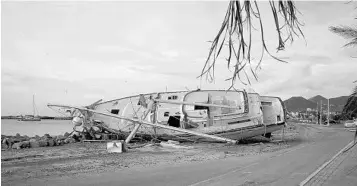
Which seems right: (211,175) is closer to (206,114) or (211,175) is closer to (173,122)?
(206,114)

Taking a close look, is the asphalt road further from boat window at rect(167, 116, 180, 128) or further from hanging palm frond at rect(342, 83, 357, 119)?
boat window at rect(167, 116, 180, 128)

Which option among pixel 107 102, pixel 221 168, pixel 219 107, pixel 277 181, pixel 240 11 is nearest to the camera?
pixel 240 11

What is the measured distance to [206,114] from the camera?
24188 mm

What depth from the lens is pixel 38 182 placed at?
9695 millimetres

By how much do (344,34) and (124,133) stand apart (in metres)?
20.8

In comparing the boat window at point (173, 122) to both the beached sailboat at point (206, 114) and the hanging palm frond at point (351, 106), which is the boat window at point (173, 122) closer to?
the beached sailboat at point (206, 114)

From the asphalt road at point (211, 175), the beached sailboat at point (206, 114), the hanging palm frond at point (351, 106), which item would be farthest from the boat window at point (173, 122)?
the hanging palm frond at point (351, 106)

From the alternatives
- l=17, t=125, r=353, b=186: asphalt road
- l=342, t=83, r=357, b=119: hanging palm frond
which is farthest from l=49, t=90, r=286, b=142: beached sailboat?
l=342, t=83, r=357, b=119: hanging palm frond

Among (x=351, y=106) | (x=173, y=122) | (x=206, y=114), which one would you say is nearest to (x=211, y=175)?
(x=351, y=106)

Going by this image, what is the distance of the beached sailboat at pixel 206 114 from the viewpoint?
23.6m

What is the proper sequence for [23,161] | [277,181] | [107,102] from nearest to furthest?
[277,181] < [23,161] < [107,102]

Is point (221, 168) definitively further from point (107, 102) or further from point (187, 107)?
point (107, 102)

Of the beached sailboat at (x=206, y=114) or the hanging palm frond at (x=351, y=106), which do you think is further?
the beached sailboat at (x=206, y=114)

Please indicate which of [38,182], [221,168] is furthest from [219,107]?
[38,182]
